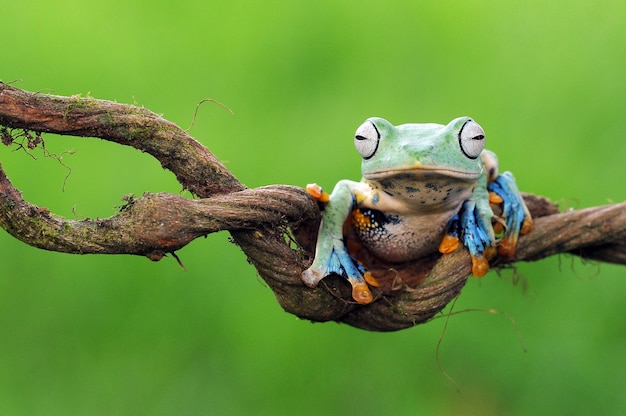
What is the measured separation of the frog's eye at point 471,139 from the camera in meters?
1.68

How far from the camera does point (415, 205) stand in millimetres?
1776

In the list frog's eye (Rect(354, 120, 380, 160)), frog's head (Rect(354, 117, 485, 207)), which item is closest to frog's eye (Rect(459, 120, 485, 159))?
frog's head (Rect(354, 117, 485, 207))

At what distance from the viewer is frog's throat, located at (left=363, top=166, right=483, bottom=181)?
5.35 ft

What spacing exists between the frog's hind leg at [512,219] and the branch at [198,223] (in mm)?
191

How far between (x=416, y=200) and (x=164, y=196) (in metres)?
0.59

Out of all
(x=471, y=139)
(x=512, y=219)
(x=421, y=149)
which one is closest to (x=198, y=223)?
(x=421, y=149)

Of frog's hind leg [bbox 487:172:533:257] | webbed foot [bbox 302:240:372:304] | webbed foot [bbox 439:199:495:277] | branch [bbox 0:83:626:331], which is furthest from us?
frog's hind leg [bbox 487:172:533:257]

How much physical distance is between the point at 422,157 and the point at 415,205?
0.18m

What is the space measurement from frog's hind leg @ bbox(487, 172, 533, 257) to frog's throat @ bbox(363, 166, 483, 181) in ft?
0.84

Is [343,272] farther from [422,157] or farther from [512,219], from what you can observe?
[512,219]

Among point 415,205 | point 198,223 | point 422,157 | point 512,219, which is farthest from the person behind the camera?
point 512,219

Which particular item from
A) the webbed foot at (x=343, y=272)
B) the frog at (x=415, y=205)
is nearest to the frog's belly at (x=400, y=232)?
the frog at (x=415, y=205)

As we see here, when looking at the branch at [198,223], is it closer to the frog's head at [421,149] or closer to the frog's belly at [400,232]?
the frog's belly at [400,232]

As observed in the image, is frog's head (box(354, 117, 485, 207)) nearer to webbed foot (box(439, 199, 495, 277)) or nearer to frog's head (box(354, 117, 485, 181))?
frog's head (box(354, 117, 485, 181))
